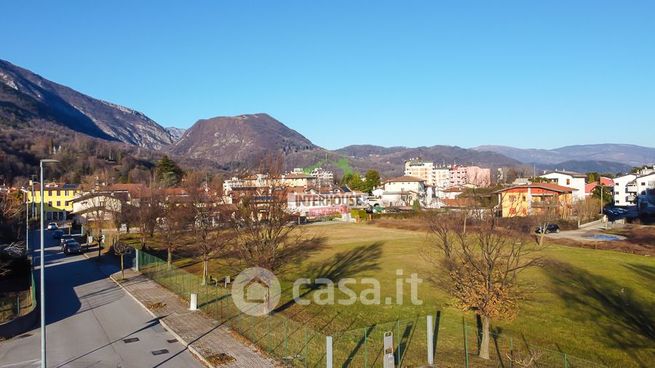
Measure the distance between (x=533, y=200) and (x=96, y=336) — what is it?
55805mm

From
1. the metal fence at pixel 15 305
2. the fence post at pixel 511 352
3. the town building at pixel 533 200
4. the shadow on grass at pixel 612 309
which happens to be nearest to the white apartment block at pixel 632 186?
the town building at pixel 533 200

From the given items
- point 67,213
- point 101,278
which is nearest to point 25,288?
point 101,278

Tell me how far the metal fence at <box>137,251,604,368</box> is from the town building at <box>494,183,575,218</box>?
133 feet

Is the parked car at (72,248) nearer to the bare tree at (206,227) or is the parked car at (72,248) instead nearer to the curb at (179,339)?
the bare tree at (206,227)

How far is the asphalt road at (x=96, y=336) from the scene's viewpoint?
49.7ft

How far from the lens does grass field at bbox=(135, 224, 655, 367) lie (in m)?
16.3

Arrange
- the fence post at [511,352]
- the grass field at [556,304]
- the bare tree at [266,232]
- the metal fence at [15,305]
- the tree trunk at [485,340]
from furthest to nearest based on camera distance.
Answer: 1. the bare tree at [266,232]
2. the metal fence at [15,305]
3. the grass field at [556,304]
4. the tree trunk at [485,340]
5. the fence post at [511,352]

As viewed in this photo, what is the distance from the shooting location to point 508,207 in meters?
59.4

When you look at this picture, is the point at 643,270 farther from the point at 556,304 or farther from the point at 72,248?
the point at 72,248

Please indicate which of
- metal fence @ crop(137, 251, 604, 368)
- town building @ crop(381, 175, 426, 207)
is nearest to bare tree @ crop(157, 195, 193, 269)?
metal fence @ crop(137, 251, 604, 368)

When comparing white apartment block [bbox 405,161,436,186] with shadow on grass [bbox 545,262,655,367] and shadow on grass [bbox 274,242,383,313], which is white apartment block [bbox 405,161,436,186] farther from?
shadow on grass [bbox 545,262,655,367]

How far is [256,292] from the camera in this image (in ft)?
78.7

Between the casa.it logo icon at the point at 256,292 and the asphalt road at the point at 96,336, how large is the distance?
3.90 metres

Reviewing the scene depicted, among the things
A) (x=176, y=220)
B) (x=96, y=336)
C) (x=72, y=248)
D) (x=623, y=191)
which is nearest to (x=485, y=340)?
(x=96, y=336)
